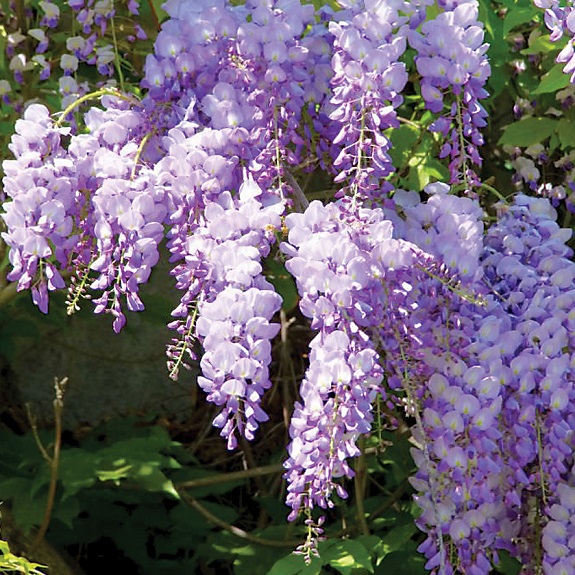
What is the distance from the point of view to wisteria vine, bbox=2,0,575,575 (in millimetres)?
1593

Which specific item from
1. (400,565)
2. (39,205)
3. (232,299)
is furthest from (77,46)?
(400,565)

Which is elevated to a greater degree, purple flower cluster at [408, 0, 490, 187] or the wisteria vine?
purple flower cluster at [408, 0, 490, 187]

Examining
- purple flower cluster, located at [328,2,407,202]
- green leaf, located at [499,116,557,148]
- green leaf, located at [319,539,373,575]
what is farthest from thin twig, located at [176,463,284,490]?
purple flower cluster, located at [328,2,407,202]

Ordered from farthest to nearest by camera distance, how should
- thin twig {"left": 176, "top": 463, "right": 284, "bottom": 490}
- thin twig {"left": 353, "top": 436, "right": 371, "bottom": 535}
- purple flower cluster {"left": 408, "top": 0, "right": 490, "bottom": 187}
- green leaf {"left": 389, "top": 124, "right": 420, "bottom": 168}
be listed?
thin twig {"left": 176, "top": 463, "right": 284, "bottom": 490} → green leaf {"left": 389, "top": 124, "right": 420, "bottom": 168} → thin twig {"left": 353, "top": 436, "right": 371, "bottom": 535} → purple flower cluster {"left": 408, "top": 0, "right": 490, "bottom": 187}

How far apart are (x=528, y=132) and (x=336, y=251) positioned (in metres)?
1.16

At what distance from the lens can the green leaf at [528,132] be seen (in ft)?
8.55

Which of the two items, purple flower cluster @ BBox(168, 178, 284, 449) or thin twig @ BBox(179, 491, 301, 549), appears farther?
thin twig @ BBox(179, 491, 301, 549)

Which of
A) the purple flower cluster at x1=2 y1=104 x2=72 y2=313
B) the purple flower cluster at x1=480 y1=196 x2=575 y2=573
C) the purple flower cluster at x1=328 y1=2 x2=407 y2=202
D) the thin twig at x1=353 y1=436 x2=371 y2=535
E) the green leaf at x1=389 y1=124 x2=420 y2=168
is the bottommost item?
the thin twig at x1=353 y1=436 x2=371 y2=535

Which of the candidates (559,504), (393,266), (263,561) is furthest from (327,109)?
(263,561)

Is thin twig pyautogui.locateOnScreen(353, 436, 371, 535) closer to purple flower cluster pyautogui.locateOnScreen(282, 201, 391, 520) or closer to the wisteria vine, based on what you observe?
the wisteria vine

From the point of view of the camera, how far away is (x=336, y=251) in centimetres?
161

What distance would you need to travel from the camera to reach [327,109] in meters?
1.90

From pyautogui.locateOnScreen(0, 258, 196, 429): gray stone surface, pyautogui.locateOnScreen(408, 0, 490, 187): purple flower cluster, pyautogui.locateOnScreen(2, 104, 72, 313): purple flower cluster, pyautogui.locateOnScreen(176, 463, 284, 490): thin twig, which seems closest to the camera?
pyautogui.locateOnScreen(2, 104, 72, 313): purple flower cluster

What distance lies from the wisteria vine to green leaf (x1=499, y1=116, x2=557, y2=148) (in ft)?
2.20
